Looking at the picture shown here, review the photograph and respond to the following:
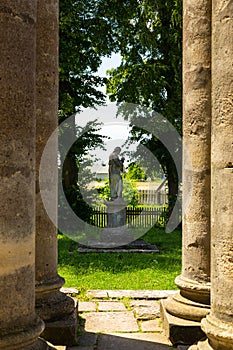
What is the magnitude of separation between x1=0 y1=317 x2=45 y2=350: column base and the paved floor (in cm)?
70

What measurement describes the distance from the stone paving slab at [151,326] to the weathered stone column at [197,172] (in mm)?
567

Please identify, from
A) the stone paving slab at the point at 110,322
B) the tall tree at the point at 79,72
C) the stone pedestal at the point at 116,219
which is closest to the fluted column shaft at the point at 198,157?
the stone paving slab at the point at 110,322

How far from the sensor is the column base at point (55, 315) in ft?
16.8

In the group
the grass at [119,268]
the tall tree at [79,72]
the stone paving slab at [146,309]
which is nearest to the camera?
Result: the stone paving slab at [146,309]

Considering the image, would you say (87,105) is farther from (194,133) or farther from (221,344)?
(221,344)

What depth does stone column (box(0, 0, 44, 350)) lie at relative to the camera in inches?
129

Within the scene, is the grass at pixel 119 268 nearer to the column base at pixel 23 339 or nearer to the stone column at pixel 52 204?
the stone column at pixel 52 204

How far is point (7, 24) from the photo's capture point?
3.29m

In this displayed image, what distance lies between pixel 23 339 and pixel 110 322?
3188mm

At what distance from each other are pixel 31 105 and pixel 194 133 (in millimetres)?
2482

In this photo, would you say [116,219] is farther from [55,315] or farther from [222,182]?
[222,182]

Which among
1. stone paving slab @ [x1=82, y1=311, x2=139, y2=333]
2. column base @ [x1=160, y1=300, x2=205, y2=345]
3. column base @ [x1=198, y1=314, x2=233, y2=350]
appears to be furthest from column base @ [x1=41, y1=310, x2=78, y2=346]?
column base @ [x1=198, y1=314, x2=233, y2=350]

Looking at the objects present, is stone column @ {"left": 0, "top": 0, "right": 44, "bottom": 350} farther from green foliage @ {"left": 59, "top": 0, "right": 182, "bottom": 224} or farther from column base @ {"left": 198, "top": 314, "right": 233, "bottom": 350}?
green foliage @ {"left": 59, "top": 0, "right": 182, "bottom": 224}

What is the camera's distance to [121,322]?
636 cm
